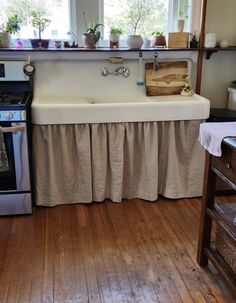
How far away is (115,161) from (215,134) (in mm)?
1171

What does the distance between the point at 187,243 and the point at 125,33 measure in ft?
6.12

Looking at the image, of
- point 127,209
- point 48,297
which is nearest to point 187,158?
point 127,209

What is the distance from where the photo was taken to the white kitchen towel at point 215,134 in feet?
5.75

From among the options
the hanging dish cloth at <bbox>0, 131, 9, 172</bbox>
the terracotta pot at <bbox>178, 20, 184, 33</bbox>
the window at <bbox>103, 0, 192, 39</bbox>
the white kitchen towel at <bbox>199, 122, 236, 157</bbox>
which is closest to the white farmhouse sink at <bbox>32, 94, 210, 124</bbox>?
the hanging dish cloth at <bbox>0, 131, 9, 172</bbox>

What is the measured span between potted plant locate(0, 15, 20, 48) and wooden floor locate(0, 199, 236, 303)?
1.33 meters

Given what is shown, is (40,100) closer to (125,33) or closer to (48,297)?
(125,33)

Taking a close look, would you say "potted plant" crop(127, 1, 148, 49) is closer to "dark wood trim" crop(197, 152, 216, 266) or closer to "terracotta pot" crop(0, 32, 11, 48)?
"terracotta pot" crop(0, 32, 11, 48)

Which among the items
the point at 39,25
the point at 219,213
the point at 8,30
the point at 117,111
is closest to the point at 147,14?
the point at 39,25

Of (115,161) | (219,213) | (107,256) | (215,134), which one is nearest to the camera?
(215,134)

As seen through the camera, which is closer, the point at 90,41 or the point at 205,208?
the point at 205,208

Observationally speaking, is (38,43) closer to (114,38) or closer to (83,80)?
(83,80)

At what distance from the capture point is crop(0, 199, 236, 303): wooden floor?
1.94m

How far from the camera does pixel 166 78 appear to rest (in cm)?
315

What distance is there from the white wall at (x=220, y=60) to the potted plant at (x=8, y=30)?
1.60 metres
